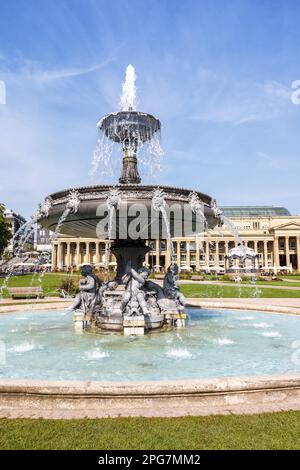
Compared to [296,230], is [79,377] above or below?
below

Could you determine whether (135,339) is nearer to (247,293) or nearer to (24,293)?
(24,293)

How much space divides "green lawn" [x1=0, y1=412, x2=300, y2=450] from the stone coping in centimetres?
28

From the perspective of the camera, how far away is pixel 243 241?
10619 centimetres

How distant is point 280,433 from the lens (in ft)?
14.3

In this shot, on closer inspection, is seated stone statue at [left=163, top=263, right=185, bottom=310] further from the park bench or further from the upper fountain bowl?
the park bench

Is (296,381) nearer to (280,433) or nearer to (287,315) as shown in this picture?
(280,433)

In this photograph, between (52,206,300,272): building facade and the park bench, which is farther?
(52,206,300,272): building facade

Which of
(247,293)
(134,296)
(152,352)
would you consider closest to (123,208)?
(134,296)

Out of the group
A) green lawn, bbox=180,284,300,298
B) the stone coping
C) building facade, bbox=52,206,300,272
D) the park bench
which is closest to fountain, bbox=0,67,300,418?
the stone coping

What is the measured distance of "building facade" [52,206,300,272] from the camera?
348ft

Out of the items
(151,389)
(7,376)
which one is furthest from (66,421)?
(7,376)

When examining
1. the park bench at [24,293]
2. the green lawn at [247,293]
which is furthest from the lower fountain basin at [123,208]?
the green lawn at [247,293]
